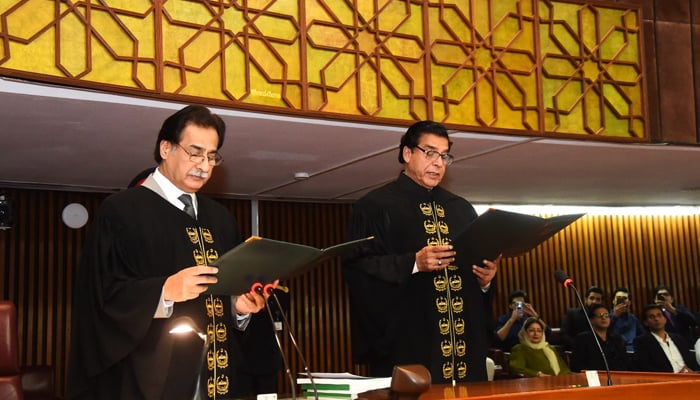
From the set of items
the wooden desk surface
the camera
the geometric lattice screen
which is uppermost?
the geometric lattice screen

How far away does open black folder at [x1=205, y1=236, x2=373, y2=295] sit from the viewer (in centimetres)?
241

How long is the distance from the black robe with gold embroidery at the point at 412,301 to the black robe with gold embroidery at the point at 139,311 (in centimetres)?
84

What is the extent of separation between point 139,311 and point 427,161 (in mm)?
1491

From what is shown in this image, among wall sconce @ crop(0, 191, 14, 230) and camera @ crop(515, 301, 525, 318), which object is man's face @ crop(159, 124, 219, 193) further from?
camera @ crop(515, 301, 525, 318)

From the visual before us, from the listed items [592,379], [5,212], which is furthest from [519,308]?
[592,379]

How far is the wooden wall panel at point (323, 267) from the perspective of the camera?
26.7ft

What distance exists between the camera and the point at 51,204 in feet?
27.2

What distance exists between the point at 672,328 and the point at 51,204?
20.7ft

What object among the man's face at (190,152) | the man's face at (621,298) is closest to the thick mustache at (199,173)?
the man's face at (190,152)

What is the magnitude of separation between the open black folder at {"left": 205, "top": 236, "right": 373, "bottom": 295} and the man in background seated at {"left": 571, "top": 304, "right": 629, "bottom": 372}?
5304 millimetres

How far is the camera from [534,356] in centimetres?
730

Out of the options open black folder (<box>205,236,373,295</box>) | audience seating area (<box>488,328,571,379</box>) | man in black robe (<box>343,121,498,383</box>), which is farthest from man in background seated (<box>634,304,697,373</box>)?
open black folder (<box>205,236,373,295</box>)

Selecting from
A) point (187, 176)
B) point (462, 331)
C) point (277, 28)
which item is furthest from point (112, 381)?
point (277, 28)

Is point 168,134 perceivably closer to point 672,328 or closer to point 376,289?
point 376,289
